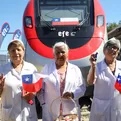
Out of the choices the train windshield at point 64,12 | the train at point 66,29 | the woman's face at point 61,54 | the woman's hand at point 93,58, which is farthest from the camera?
the train windshield at point 64,12

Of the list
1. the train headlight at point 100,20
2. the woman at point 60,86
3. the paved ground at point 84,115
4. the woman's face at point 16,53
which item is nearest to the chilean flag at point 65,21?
the train headlight at point 100,20

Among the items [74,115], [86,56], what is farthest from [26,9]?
[74,115]

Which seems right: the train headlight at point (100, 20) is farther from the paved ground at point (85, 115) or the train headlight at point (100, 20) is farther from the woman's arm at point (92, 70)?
the woman's arm at point (92, 70)

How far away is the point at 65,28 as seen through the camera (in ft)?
21.9

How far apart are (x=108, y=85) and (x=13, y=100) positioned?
111 centimetres

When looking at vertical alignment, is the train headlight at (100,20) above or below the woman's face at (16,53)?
above

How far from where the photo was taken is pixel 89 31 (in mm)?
6672

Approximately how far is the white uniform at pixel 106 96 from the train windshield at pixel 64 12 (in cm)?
304

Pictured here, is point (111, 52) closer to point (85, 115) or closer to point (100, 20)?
point (100, 20)

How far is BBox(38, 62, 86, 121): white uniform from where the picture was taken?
3830mm

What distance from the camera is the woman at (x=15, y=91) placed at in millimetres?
3736

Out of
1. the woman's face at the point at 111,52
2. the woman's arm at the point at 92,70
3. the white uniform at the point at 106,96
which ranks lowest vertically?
the white uniform at the point at 106,96

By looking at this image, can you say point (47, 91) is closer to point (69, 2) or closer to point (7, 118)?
point (7, 118)

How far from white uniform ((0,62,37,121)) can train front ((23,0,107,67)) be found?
2.34m
